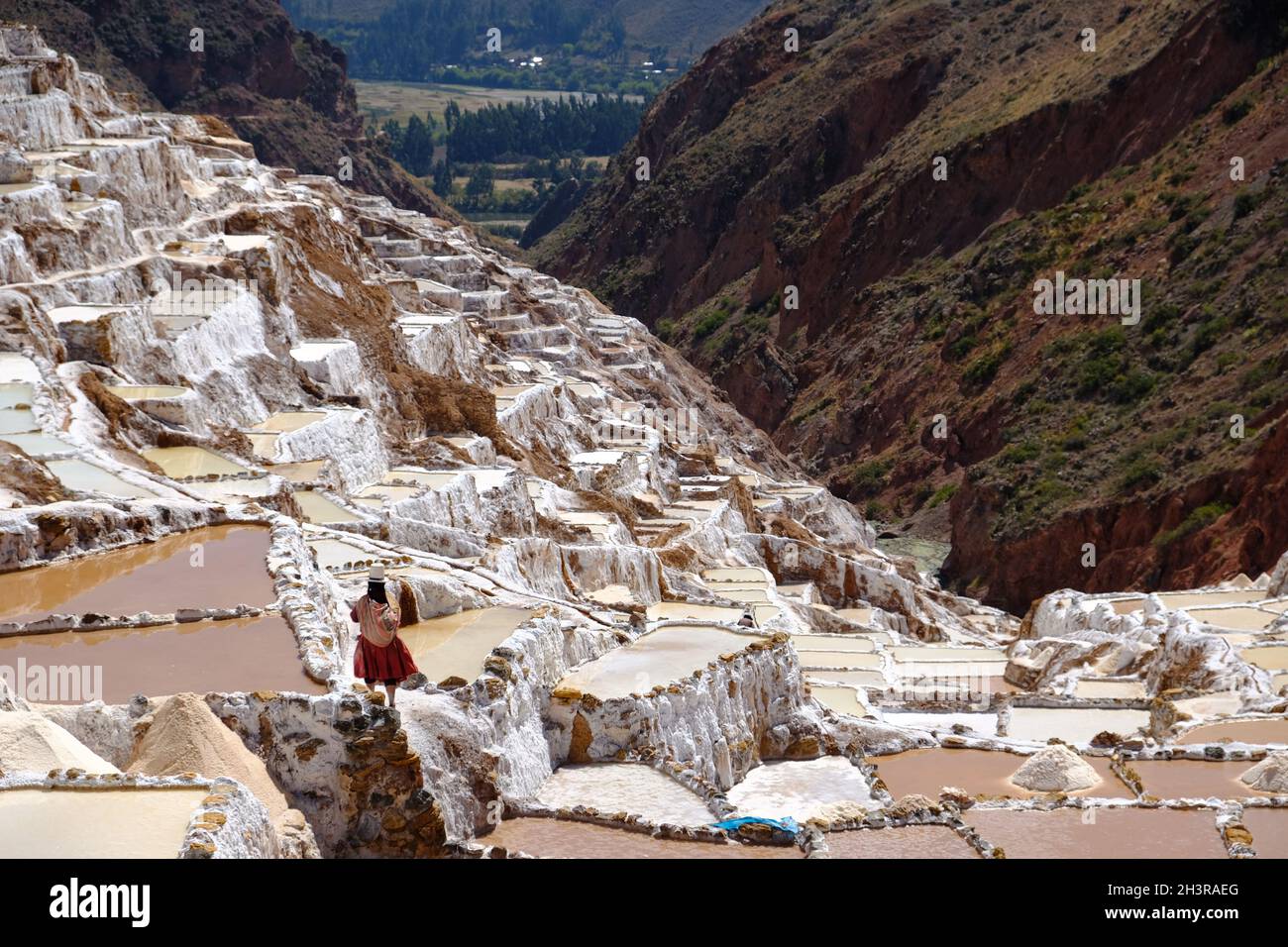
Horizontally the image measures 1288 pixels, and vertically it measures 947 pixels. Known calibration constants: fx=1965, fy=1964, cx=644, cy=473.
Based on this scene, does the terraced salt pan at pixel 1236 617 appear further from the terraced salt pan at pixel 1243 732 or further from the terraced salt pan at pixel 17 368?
the terraced salt pan at pixel 17 368

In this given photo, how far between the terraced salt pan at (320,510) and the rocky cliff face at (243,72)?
9172cm

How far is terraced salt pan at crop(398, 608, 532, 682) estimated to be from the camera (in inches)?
765

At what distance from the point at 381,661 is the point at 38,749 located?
11.3 feet

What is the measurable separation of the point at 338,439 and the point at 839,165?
92.8 metres

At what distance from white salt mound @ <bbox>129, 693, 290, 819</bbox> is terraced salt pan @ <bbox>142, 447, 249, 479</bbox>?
1313cm

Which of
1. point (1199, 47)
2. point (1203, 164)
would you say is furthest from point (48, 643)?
point (1199, 47)

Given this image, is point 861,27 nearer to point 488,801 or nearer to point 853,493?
point 853,493

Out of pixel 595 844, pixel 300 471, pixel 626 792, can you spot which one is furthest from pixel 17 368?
pixel 595 844

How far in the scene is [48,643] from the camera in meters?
18.2

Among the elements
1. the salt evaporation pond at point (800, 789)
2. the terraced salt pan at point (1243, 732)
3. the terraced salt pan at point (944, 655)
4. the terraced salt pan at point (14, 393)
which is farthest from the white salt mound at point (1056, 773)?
the terraced salt pan at point (14, 393)

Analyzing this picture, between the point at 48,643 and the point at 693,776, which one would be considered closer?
the point at 48,643

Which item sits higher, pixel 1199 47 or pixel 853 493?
pixel 1199 47

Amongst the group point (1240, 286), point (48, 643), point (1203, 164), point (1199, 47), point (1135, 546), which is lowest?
point (1135, 546)

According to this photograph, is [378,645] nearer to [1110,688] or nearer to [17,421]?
[17,421]
